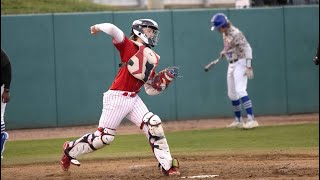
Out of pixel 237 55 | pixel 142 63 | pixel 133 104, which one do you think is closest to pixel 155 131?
pixel 133 104

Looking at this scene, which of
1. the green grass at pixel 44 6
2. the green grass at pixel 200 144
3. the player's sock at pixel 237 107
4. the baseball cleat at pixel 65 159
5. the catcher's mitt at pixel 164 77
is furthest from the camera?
the green grass at pixel 44 6

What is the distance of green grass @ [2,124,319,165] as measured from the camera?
12688 millimetres

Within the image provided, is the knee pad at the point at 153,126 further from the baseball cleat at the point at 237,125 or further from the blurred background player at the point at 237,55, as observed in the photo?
the baseball cleat at the point at 237,125

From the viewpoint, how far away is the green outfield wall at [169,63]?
17406 mm

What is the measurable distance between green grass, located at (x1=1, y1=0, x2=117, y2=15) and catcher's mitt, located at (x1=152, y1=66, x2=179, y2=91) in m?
8.66

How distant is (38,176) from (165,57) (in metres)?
7.81

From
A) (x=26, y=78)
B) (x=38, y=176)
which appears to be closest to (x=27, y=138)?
(x=26, y=78)

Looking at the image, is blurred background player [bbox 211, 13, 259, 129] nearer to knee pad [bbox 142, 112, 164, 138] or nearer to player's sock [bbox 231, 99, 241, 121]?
player's sock [bbox 231, 99, 241, 121]

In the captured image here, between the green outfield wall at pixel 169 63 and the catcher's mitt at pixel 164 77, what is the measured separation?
24.4ft

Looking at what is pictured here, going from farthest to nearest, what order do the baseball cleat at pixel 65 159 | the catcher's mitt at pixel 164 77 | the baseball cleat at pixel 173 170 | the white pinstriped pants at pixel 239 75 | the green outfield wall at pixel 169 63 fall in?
1. the green outfield wall at pixel 169 63
2. the white pinstriped pants at pixel 239 75
3. the baseball cleat at pixel 65 159
4. the catcher's mitt at pixel 164 77
5. the baseball cleat at pixel 173 170

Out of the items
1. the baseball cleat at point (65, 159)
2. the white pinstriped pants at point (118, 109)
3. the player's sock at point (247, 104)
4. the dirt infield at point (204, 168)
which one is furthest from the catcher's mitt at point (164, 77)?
the player's sock at point (247, 104)

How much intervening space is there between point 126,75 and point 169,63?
310 inches

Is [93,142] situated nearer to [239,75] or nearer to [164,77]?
[164,77]

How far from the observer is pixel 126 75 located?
10109mm
